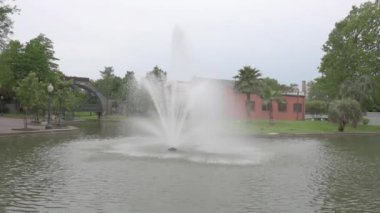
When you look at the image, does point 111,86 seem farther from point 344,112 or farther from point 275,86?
point 344,112

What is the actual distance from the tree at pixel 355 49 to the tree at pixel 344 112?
880 centimetres

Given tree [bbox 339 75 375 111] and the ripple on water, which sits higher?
tree [bbox 339 75 375 111]

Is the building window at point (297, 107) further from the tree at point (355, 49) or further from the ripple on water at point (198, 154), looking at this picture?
the ripple on water at point (198, 154)

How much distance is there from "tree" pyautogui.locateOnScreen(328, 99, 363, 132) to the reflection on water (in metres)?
30.6

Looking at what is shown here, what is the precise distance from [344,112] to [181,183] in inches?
1659

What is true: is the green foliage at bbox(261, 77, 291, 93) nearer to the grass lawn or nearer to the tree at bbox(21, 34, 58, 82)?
the grass lawn

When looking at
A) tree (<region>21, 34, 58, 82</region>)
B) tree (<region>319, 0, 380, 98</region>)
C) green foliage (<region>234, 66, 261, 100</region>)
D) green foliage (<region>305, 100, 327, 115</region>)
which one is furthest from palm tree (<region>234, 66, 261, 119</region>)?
green foliage (<region>305, 100, 327, 115</region>)

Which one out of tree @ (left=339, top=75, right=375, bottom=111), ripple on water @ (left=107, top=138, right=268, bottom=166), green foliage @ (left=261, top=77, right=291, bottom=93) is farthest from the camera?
green foliage @ (left=261, top=77, right=291, bottom=93)

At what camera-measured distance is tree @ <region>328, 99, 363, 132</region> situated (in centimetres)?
5224

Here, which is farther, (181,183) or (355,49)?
(355,49)

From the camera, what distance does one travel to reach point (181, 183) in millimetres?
14320

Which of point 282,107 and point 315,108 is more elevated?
point 315,108

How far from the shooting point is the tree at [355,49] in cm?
5994

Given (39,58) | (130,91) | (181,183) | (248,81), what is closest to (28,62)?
(39,58)
